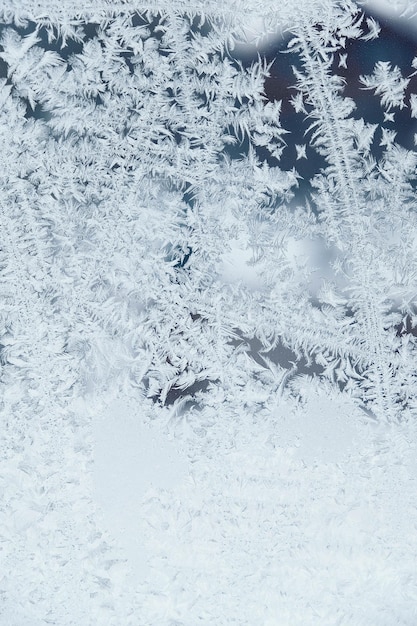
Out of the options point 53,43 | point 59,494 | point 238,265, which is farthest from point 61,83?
point 59,494

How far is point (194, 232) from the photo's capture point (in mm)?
350

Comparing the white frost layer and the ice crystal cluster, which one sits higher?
the ice crystal cluster

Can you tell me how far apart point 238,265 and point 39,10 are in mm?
196

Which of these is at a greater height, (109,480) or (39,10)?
(39,10)

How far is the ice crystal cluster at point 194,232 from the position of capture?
34cm

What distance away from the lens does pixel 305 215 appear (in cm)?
35

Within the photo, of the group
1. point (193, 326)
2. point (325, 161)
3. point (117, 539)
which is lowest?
point (117, 539)

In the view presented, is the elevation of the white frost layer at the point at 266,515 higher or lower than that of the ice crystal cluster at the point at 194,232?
lower

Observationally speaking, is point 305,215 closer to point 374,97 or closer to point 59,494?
point 374,97

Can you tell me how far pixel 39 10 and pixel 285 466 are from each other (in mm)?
322

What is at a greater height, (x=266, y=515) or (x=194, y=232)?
(x=194, y=232)

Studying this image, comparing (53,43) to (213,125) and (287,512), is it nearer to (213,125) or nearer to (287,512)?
(213,125)

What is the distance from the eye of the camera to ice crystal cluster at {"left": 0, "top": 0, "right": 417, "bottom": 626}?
342mm

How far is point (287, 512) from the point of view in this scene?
0.36 metres
